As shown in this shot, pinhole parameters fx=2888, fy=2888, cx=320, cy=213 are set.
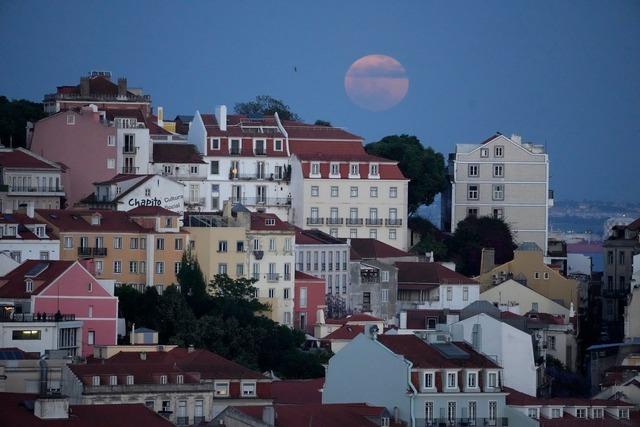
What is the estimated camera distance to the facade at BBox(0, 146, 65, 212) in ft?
369

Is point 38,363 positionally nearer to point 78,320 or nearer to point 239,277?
point 78,320

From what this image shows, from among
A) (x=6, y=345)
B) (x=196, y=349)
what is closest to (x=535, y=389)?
(x=196, y=349)

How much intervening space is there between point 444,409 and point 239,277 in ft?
84.8

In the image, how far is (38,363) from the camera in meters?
81.4

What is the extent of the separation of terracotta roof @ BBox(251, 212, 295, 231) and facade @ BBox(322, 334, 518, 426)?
23.5 meters

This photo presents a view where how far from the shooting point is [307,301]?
106750 millimetres

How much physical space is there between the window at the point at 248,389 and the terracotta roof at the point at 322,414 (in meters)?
4.88

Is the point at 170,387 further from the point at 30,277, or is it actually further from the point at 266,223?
the point at 266,223

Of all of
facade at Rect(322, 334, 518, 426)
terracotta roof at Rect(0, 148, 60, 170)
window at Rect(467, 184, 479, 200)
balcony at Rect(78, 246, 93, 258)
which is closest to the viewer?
facade at Rect(322, 334, 518, 426)

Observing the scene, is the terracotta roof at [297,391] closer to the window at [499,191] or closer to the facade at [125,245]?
the facade at [125,245]

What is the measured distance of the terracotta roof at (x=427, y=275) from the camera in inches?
4446

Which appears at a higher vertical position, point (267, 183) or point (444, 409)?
point (267, 183)

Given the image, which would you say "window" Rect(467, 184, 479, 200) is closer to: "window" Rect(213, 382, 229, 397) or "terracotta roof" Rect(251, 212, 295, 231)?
"terracotta roof" Rect(251, 212, 295, 231)

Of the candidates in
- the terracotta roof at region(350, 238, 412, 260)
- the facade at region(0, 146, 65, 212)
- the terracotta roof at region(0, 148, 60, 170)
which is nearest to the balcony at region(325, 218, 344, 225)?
the terracotta roof at region(350, 238, 412, 260)
